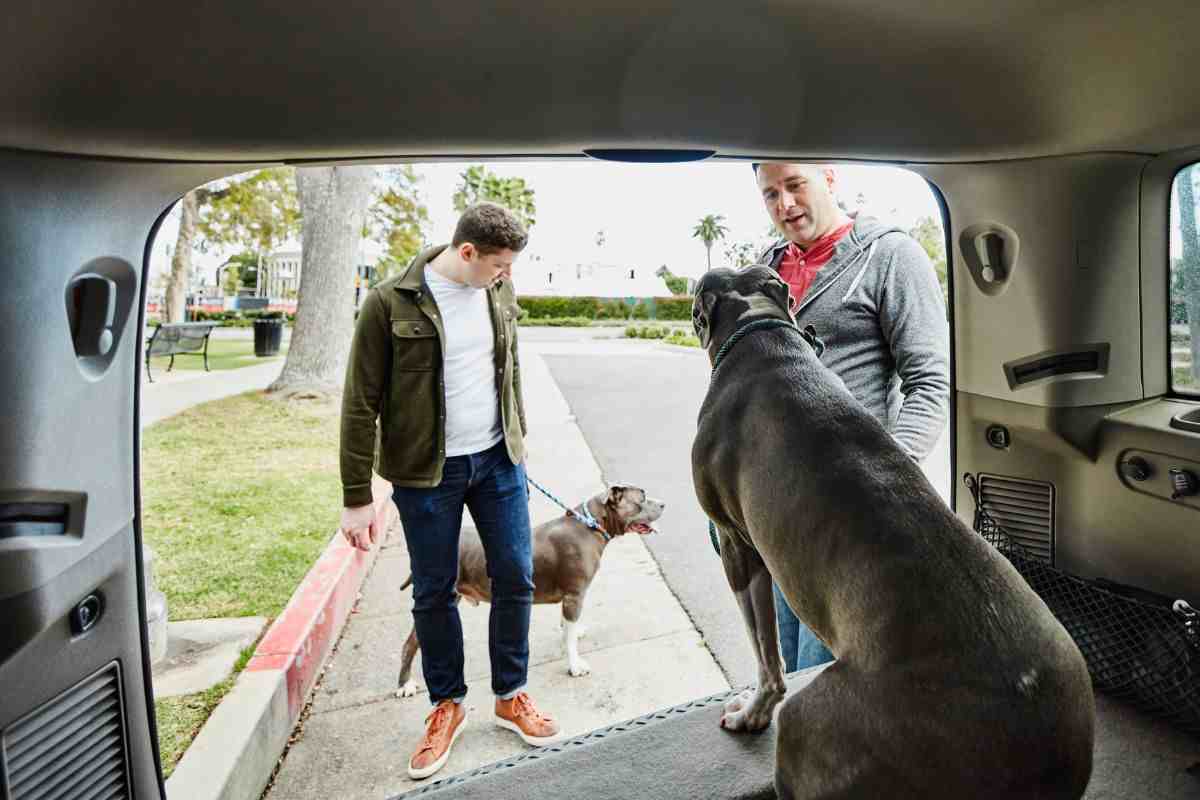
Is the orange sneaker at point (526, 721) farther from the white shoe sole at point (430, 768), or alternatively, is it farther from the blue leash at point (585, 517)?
the blue leash at point (585, 517)

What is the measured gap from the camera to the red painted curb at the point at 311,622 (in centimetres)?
362

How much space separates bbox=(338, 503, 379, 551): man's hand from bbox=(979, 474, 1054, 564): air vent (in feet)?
8.20

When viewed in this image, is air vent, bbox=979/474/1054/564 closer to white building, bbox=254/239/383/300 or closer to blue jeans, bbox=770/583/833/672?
blue jeans, bbox=770/583/833/672

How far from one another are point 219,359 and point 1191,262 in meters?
22.3

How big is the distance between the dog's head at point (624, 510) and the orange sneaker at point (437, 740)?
1337mm

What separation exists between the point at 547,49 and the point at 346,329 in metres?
11.4

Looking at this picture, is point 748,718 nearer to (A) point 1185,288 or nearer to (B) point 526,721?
(B) point 526,721

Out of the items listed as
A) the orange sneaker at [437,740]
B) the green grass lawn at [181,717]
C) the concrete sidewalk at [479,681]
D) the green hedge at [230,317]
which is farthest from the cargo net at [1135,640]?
the green hedge at [230,317]

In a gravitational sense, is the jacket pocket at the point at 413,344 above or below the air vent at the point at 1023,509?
above

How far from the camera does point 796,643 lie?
2836 mm

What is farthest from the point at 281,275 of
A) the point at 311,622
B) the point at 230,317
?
the point at 311,622

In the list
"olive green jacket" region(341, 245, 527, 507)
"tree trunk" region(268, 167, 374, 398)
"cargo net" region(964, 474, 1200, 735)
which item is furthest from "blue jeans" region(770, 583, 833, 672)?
"tree trunk" region(268, 167, 374, 398)

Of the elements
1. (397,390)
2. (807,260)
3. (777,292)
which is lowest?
(397,390)

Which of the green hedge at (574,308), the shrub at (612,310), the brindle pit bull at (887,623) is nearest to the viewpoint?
the brindle pit bull at (887,623)
